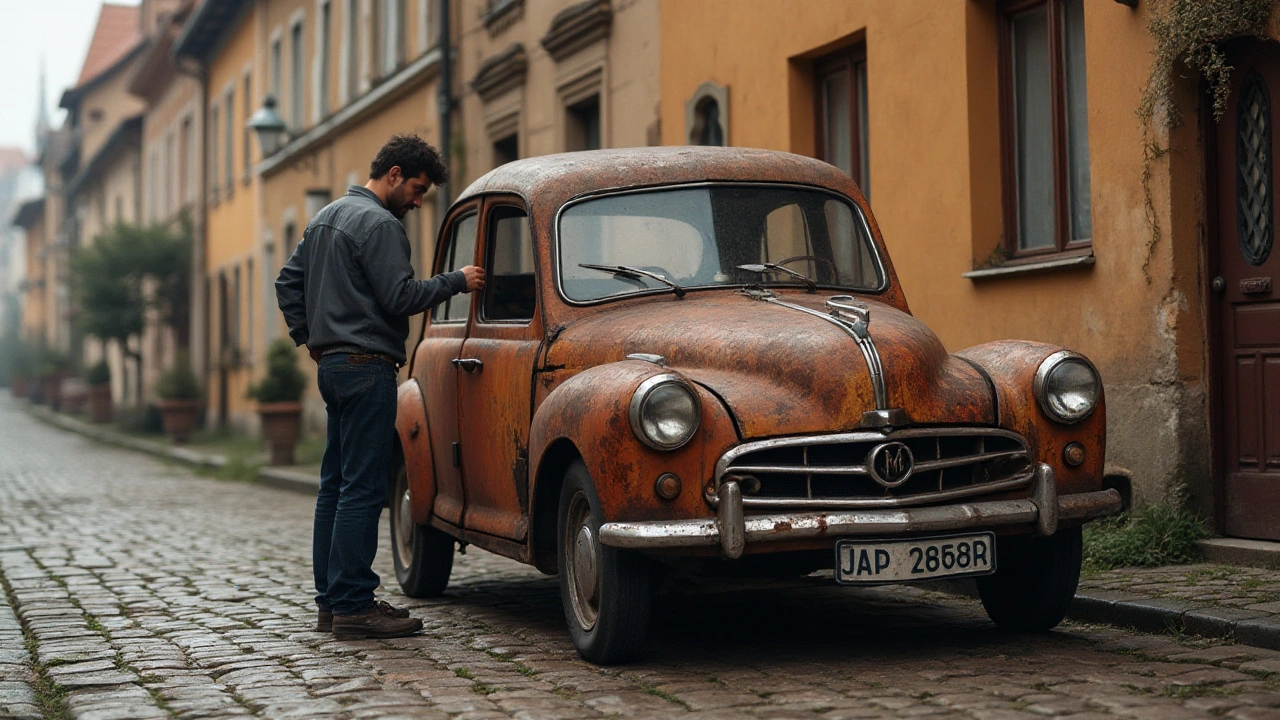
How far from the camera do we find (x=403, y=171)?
7297mm

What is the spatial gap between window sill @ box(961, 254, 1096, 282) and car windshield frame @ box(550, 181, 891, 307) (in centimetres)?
217

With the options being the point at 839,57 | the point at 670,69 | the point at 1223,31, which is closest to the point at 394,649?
the point at 1223,31

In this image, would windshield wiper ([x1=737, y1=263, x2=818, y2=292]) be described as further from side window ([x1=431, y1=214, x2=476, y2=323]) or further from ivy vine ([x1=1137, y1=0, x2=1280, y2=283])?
ivy vine ([x1=1137, y1=0, x2=1280, y2=283])

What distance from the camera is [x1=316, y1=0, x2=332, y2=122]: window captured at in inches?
Result: 1064

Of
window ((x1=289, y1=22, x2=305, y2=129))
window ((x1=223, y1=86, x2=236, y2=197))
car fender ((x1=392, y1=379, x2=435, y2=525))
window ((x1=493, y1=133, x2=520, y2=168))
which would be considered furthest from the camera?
window ((x1=223, y1=86, x2=236, y2=197))

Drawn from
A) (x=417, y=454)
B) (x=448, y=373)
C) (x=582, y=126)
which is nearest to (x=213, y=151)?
(x=582, y=126)

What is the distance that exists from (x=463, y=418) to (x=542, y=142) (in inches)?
418

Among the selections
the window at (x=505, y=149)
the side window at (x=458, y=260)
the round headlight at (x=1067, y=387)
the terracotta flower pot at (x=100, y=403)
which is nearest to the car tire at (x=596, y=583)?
the round headlight at (x=1067, y=387)

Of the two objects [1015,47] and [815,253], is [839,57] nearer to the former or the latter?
[1015,47]

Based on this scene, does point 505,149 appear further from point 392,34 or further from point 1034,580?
point 1034,580

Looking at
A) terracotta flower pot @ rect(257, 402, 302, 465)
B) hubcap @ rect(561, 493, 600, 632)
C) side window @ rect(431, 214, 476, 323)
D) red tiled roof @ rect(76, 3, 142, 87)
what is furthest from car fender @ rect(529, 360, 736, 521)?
red tiled roof @ rect(76, 3, 142, 87)

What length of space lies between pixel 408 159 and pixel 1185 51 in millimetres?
3736

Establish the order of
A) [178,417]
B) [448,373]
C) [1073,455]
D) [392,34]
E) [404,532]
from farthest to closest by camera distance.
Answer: [178,417] < [392,34] < [404,532] < [448,373] < [1073,455]

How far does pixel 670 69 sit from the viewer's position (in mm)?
14617
